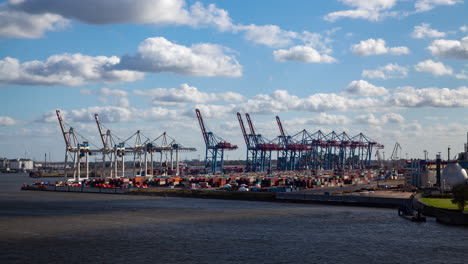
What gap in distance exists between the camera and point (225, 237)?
40.4m

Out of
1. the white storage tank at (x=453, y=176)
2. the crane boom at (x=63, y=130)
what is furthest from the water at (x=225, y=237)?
the crane boom at (x=63, y=130)

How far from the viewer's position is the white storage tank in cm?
7006

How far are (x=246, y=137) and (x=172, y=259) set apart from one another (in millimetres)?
148464

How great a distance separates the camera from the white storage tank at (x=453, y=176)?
70.1 m

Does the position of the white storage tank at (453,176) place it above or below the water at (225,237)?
above

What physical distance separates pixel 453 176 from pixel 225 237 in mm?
43291

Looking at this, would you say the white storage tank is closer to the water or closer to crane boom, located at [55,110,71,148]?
the water

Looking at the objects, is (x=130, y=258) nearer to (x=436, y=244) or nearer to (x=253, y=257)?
(x=253, y=257)

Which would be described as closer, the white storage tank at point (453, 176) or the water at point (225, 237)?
the water at point (225, 237)

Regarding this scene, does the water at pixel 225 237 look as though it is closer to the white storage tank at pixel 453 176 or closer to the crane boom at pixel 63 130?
the white storage tank at pixel 453 176

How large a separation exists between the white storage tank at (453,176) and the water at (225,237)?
1561 centimetres

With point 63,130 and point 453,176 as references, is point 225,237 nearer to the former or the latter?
point 453,176

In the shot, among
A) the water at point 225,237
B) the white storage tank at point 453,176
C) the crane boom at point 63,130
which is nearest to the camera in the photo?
the water at point 225,237

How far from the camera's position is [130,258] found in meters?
32.2
